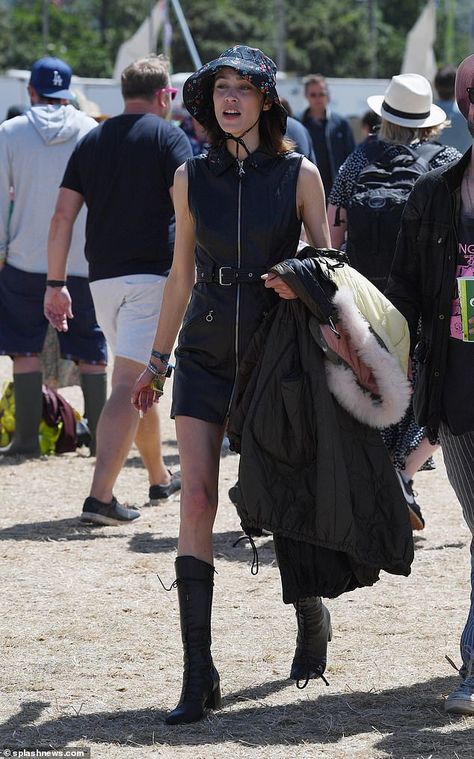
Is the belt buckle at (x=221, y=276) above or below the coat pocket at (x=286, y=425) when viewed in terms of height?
above

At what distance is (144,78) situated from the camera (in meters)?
6.72

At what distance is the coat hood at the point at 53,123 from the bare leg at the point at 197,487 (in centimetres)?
412

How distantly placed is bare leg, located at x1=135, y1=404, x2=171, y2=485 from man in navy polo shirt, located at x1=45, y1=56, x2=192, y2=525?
16cm

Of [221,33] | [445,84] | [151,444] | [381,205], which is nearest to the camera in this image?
[381,205]

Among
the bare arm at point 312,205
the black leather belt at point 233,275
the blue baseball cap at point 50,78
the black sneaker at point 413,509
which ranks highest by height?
the blue baseball cap at point 50,78

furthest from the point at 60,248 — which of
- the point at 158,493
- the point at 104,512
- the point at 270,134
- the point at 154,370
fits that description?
the point at 270,134

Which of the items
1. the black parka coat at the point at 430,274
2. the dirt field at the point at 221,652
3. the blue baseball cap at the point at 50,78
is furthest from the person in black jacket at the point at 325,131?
the black parka coat at the point at 430,274

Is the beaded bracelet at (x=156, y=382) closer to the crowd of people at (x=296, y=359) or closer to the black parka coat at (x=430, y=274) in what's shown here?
the crowd of people at (x=296, y=359)

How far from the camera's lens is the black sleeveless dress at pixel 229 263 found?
13.4 feet

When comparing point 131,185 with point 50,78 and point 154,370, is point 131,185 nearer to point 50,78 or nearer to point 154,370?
point 50,78

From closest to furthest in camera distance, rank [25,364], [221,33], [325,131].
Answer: [25,364] → [325,131] → [221,33]

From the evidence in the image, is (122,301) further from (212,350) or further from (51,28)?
(51,28)

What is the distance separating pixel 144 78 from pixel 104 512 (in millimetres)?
2113

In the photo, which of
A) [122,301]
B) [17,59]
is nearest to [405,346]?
[122,301]
